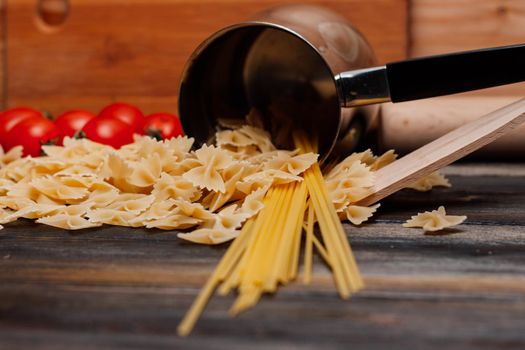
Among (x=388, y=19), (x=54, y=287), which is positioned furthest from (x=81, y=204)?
(x=388, y=19)

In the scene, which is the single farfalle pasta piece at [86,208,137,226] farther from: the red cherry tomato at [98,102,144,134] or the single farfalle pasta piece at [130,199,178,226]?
the red cherry tomato at [98,102,144,134]

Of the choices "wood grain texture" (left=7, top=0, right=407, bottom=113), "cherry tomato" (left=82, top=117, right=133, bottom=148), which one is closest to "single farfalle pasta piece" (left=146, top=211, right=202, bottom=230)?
"cherry tomato" (left=82, top=117, right=133, bottom=148)

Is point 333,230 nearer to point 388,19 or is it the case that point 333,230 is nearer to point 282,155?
point 282,155

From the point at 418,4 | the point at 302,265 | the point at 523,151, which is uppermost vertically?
the point at 418,4

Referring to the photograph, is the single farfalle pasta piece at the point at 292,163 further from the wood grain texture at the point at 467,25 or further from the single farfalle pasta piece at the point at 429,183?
the wood grain texture at the point at 467,25

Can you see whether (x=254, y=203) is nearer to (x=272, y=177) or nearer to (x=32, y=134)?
(x=272, y=177)

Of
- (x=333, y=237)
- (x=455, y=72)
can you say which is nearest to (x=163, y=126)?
(x=455, y=72)
